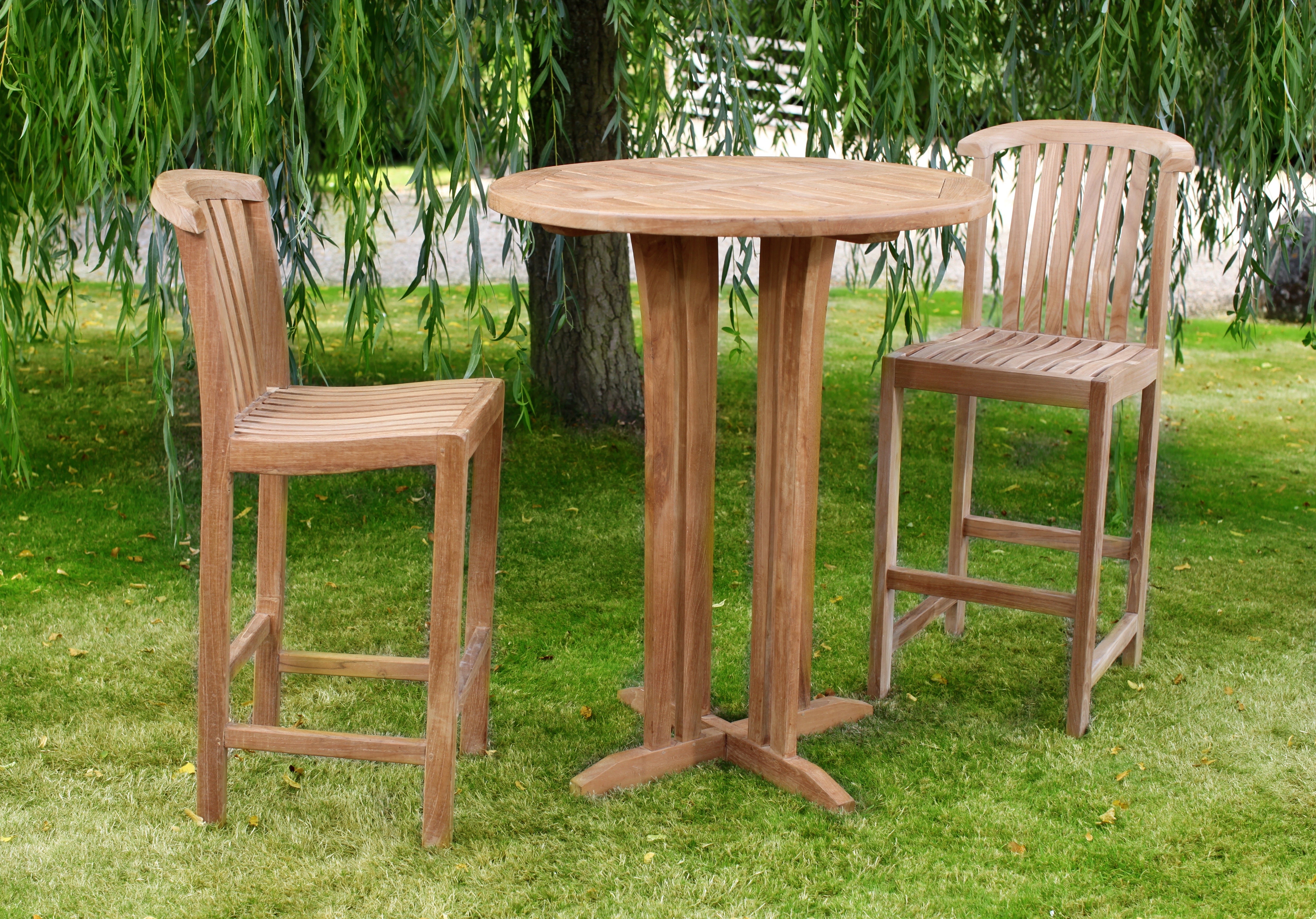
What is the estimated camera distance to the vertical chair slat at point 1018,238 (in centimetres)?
346

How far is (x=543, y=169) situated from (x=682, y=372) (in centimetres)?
56

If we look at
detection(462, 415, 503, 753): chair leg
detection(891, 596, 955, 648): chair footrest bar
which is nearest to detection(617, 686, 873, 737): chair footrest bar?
detection(891, 596, 955, 648): chair footrest bar

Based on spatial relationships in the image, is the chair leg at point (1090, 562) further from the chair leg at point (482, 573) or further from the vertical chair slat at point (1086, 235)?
the chair leg at point (482, 573)

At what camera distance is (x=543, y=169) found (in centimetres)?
291

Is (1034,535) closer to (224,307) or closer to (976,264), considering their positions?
(976,264)

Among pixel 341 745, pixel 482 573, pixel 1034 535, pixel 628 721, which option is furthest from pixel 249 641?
pixel 1034 535

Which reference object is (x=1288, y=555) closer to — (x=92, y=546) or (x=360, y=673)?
(x=360, y=673)

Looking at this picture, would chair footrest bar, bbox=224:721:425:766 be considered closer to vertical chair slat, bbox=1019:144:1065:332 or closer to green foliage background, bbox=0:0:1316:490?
green foliage background, bbox=0:0:1316:490

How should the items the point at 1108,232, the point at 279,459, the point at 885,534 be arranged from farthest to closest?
1. the point at 1108,232
2. the point at 885,534
3. the point at 279,459

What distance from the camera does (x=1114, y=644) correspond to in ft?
10.9

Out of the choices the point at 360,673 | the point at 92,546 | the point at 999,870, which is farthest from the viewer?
the point at 92,546

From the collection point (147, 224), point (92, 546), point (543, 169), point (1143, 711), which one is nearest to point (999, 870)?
point (1143, 711)

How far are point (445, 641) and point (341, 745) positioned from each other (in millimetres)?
283

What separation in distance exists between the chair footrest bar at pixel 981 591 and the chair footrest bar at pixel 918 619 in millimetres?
94
